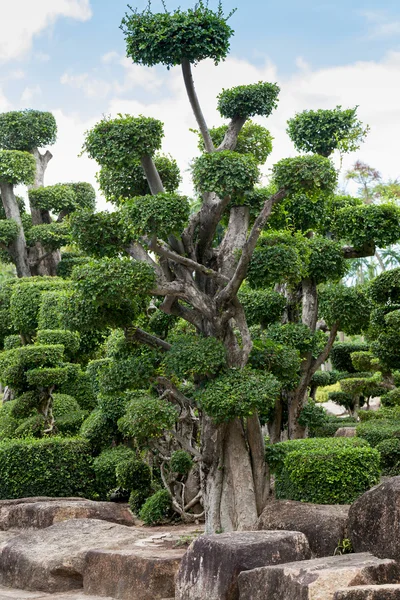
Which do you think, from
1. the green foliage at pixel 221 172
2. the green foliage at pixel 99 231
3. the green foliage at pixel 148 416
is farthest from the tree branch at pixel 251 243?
the green foliage at pixel 148 416

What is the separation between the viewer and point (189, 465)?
45.1 ft

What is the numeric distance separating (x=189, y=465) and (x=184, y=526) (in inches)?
41.5

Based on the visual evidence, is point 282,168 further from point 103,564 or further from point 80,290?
point 103,564

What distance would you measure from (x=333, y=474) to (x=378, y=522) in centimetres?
297

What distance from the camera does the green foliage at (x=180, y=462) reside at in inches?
538

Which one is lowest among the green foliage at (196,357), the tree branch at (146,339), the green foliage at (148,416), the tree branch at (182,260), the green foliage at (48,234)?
the green foliage at (148,416)

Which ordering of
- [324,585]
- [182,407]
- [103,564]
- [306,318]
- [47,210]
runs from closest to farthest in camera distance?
[324,585], [103,564], [182,407], [306,318], [47,210]

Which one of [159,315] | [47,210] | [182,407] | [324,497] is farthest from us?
[47,210]

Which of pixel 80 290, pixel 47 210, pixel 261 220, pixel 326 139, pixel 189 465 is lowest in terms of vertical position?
pixel 189 465

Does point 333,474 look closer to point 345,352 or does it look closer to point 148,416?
point 148,416

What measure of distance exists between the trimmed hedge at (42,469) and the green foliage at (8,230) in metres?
9.93

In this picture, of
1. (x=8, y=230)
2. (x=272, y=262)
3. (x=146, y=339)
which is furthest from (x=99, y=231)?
(x=8, y=230)

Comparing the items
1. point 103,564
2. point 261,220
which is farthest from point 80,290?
point 103,564

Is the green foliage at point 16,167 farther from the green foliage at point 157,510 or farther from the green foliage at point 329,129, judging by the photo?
the green foliage at point 157,510
